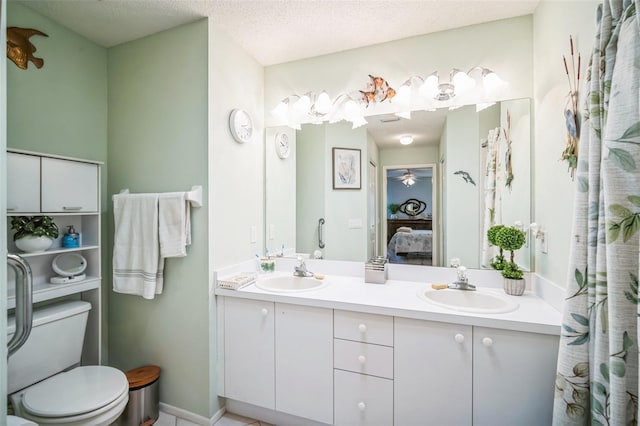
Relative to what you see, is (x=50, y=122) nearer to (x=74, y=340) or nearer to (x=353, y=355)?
(x=74, y=340)

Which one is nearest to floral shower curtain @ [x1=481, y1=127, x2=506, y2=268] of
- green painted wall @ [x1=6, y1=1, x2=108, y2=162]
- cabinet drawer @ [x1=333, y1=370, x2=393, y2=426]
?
cabinet drawer @ [x1=333, y1=370, x2=393, y2=426]

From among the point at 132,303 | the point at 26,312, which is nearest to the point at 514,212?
the point at 26,312

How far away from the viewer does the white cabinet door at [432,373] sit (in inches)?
52.4

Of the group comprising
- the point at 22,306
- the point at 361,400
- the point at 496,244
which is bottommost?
the point at 361,400

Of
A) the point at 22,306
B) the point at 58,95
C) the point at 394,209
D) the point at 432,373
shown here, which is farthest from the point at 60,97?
the point at 432,373

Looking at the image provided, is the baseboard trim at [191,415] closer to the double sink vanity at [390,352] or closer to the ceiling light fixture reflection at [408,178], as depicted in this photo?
the double sink vanity at [390,352]

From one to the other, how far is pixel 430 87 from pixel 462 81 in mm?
188

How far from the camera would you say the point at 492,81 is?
68.8 inches

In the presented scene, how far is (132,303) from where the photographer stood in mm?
2012

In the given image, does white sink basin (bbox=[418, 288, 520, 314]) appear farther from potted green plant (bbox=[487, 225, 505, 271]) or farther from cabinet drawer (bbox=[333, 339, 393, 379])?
cabinet drawer (bbox=[333, 339, 393, 379])

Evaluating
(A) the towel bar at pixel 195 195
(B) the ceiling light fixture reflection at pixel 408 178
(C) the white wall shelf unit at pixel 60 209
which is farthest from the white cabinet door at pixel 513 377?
(C) the white wall shelf unit at pixel 60 209

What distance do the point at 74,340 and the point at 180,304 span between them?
0.60 metres

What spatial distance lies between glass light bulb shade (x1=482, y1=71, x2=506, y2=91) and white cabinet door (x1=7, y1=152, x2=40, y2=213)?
2.58 metres

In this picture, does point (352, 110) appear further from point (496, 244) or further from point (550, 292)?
point (550, 292)
